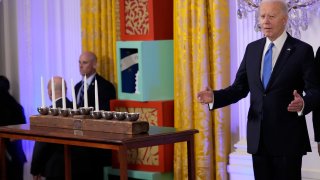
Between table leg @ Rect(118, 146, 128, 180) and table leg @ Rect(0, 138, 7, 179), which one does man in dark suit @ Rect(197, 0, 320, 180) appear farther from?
table leg @ Rect(0, 138, 7, 179)

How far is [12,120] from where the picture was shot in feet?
22.6

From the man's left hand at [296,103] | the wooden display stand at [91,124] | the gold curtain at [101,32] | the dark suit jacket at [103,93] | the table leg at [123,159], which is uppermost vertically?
the gold curtain at [101,32]

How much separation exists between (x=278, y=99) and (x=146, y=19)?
213 cm

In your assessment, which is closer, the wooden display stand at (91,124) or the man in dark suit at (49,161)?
the wooden display stand at (91,124)

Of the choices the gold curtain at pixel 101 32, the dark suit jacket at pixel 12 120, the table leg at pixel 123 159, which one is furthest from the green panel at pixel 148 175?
the table leg at pixel 123 159

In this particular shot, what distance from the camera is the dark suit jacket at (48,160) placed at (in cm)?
594

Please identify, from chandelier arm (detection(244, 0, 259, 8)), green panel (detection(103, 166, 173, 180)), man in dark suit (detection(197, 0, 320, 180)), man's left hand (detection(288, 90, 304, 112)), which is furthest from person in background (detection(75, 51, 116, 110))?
man's left hand (detection(288, 90, 304, 112))

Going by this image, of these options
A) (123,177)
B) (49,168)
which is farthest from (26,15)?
(123,177)

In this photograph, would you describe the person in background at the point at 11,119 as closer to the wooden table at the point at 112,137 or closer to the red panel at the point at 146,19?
the red panel at the point at 146,19

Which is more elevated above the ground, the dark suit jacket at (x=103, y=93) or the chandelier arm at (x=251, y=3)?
the chandelier arm at (x=251, y=3)

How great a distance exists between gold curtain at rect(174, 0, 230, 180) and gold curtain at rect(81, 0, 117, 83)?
84cm

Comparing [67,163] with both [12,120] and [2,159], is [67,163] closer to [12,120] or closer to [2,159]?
[2,159]

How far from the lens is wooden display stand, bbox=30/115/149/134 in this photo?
4512 mm

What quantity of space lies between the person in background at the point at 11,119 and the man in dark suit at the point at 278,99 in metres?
3.42
